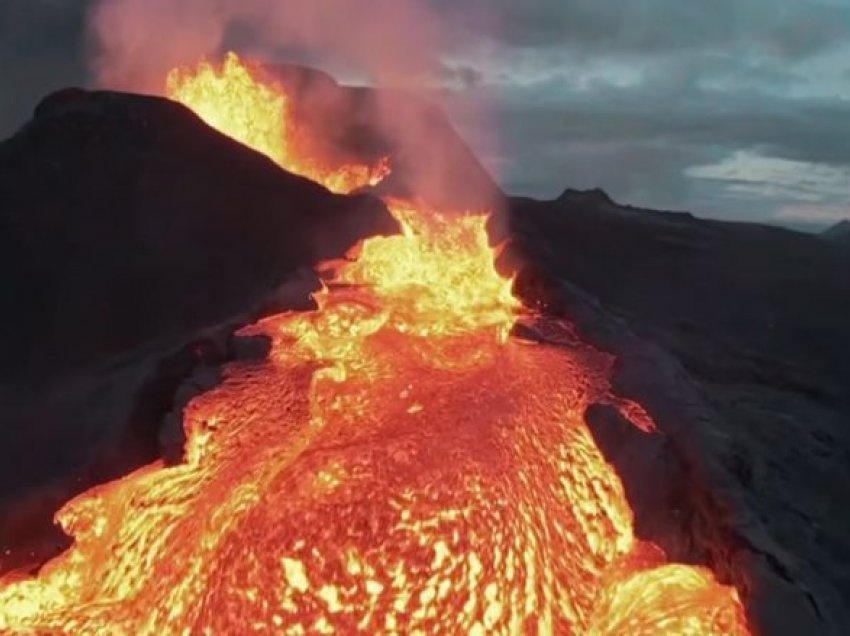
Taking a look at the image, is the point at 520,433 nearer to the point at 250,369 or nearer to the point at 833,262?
the point at 250,369

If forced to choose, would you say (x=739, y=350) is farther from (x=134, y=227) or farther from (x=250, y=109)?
(x=250, y=109)

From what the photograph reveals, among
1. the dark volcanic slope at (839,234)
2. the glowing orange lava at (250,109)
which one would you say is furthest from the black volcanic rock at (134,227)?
the dark volcanic slope at (839,234)

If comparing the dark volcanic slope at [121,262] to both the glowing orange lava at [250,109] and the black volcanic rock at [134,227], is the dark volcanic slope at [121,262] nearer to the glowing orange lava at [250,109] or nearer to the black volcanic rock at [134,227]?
the black volcanic rock at [134,227]

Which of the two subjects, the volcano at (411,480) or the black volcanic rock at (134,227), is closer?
the volcano at (411,480)

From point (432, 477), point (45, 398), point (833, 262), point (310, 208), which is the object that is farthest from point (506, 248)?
point (833, 262)

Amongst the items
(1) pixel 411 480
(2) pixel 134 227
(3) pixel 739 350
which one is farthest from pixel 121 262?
(3) pixel 739 350

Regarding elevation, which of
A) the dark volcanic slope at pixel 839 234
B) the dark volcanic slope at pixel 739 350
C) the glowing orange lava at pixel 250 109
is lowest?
the dark volcanic slope at pixel 839 234
